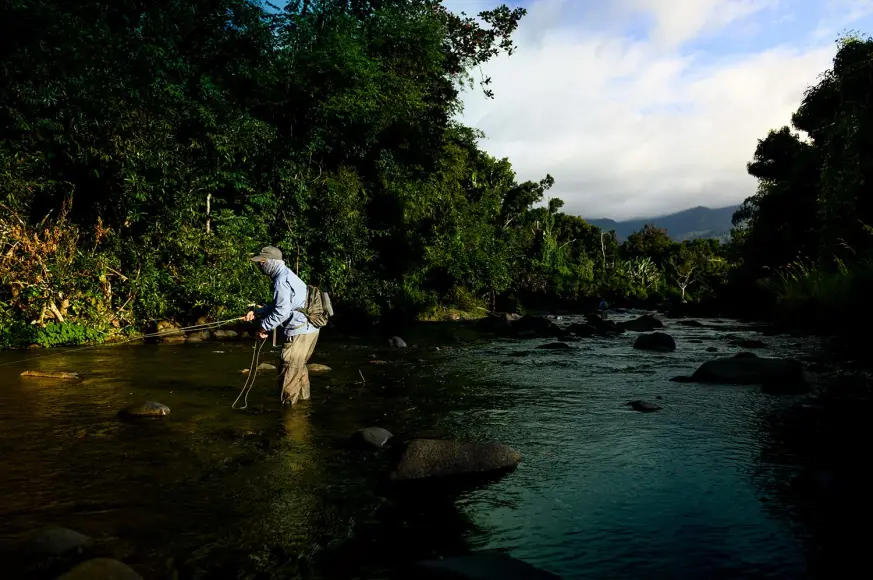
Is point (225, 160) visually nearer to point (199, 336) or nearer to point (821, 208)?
point (199, 336)

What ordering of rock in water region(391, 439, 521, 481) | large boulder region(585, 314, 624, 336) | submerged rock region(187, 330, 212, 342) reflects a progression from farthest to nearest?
large boulder region(585, 314, 624, 336) < submerged rock region(187, 330, 212, 342) < rock in water region(391, 439, 521, 481)

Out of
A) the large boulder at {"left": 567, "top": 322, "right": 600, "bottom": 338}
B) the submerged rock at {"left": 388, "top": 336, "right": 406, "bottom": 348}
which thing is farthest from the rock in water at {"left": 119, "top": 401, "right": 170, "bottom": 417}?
the large boulder at {"left": 567, "top": 322, "right": 600, "bottom": 338}

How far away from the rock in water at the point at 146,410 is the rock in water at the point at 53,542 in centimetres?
389

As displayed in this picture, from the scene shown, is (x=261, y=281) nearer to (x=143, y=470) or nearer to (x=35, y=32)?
(x=35, y=32)

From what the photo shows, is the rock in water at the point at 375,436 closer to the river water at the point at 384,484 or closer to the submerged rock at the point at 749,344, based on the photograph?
the river water at the point at 384,484

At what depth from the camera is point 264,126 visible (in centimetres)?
1994

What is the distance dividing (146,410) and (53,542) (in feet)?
13.8

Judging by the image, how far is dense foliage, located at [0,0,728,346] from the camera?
626 inches

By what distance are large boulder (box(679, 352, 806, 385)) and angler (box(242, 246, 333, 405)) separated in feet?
21.2

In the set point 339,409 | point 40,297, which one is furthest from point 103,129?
point 339,409

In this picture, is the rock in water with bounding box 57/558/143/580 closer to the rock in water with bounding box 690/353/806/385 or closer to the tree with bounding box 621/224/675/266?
the rock in water with bounding box 690/353/806/385

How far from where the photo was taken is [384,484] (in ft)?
17.0

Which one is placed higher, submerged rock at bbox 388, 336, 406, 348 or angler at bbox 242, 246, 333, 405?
angler at bbox 242, 246, 333, 405

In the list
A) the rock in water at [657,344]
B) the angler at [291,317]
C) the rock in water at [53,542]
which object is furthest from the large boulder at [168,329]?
the rock in water at [53,542]
